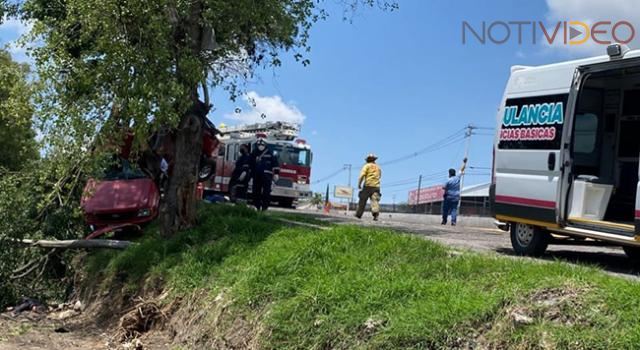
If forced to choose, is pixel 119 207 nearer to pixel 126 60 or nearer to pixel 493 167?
pixel 126 60

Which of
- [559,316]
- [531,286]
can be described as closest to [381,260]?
[531,286]

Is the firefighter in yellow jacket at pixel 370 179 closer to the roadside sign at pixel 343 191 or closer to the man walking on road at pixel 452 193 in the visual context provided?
the man walking on road at pixel 452 193

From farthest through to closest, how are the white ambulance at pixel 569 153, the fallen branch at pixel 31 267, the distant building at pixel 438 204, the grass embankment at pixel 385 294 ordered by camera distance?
the distant building at pixel 438 204, the fallen branch at pixel 31 267, the white ambulance at pixel 569 153, the grass embankment at pixel 385 294

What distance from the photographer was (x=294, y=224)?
33.3ft

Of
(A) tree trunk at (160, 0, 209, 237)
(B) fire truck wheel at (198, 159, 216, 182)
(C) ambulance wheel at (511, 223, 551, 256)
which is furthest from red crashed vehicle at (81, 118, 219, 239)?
(C) ambulance wheel at (511, 223, 551, 256)

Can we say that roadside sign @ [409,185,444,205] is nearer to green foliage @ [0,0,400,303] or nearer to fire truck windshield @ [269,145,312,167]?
fire truck windshield @ [269,145,312,167]

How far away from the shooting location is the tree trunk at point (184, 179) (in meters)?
10.6

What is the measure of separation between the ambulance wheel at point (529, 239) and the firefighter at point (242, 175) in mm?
8558

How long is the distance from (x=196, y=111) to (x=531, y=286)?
7296 millimetres

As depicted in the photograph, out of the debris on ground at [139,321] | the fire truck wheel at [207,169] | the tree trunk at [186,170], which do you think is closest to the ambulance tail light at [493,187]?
the tree trunk at [186,170]

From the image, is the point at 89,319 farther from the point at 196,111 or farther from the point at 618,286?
the point at 618,286

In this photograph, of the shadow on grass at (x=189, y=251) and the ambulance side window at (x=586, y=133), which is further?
the ambulance side window at (x=586, y=133)

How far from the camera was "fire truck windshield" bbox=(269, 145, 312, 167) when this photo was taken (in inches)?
1041

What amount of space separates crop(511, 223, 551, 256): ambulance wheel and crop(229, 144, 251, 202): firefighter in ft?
28.1
